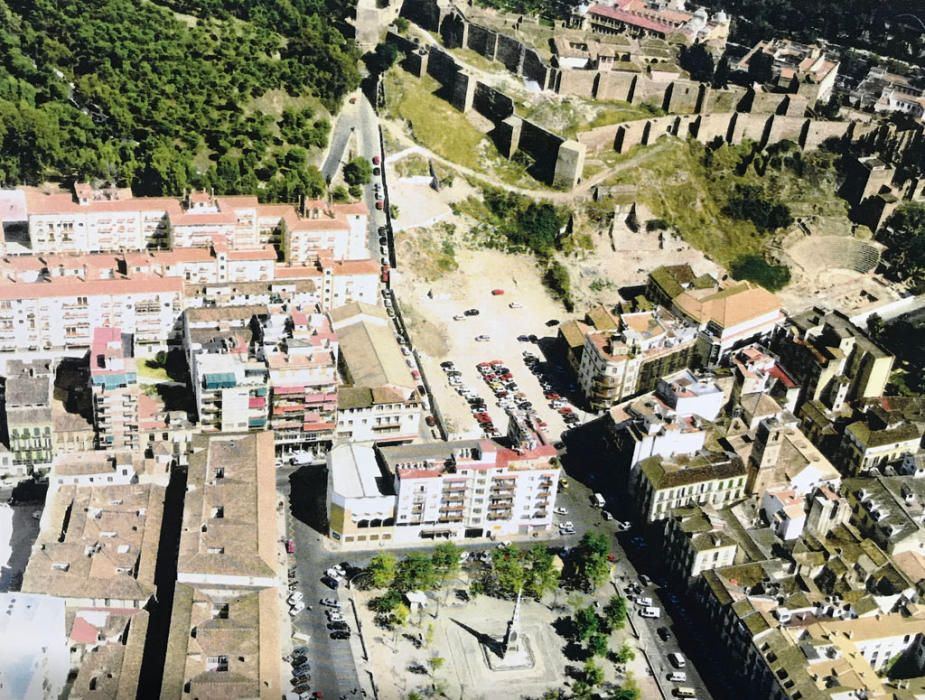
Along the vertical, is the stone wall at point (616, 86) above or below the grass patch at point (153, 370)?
above

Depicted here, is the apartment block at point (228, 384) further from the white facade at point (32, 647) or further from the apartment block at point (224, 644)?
the white facade at point (32, 647)

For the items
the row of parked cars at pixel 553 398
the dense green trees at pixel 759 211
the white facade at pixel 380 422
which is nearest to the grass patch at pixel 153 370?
the white facade at pixel 380 422

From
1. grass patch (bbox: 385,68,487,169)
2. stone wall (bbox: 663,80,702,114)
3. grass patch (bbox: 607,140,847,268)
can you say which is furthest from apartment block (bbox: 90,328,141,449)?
stone wall (bbox: 663,80,702,114)

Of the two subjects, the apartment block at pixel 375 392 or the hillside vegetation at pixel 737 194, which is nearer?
the apartment block at pixel 375 392

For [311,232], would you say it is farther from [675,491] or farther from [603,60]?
[603,60]

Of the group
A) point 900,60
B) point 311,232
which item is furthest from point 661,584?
point 900,60

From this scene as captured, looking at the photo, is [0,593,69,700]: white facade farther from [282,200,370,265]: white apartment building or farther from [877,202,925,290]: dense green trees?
[877,202,925,290]: dense green trees
